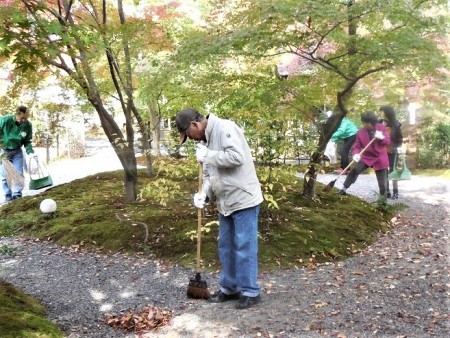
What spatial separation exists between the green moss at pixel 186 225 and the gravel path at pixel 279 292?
244 mm

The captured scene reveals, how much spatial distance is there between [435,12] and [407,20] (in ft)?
2.53

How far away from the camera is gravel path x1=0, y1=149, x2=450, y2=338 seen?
331 centimetres

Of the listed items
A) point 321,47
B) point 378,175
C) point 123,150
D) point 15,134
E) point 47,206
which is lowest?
point 47,206

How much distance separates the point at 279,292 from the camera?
4.14 metres

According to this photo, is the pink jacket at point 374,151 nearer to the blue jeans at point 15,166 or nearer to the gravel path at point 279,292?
the gravel path at point 279,292

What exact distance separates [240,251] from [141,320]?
0.95 metres

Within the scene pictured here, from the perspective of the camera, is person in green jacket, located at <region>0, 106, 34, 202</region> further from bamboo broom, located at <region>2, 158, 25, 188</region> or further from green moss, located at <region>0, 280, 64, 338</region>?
green moss, located at <region>0, 280, 64, 338</region>

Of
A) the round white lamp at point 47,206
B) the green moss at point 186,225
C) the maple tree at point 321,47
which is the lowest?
the green moss at point 186,225

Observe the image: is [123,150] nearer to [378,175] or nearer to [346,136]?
[378,175]

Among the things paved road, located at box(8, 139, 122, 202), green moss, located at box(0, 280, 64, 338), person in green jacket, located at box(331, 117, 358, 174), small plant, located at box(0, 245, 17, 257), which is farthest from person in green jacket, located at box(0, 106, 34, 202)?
person in green jacket, located at box(331, 117, 358, 174)

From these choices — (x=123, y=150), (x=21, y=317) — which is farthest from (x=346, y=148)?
(x=21, y=317)

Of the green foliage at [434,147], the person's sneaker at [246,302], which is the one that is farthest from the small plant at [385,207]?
the person's sneaker at [246,302]

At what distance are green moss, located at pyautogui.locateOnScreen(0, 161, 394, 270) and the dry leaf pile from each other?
3.86 feet

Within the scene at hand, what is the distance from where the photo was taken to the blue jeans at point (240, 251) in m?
3.66
